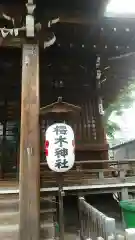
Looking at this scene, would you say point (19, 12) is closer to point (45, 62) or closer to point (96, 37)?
point (96, 37)

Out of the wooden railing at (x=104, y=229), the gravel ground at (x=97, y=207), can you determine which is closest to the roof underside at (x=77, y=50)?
the wooden railing at (x=104, y=229)

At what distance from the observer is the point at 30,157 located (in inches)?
165

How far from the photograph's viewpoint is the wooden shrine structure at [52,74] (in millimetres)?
4258

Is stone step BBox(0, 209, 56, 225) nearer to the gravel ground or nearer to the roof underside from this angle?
the gravel ground

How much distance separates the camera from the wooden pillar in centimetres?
400

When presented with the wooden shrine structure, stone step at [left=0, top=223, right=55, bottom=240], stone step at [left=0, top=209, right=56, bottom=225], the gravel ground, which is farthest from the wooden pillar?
the gravel ground

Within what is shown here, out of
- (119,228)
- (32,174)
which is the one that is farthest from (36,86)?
(119,228)

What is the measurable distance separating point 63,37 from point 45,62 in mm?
1722

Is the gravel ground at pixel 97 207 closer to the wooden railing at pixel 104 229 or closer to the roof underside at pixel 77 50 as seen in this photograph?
the wooden railing at pixel 104 229

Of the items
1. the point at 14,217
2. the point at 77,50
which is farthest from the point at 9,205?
the point at 77,50

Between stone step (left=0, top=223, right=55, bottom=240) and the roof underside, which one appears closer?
stone step (left=0, top=223, right=55, bottom=240)

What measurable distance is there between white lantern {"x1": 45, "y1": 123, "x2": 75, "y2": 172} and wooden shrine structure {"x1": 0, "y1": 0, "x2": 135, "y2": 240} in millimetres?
226

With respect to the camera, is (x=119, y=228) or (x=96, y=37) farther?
(x=119, y=228)

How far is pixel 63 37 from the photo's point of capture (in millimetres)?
5918
